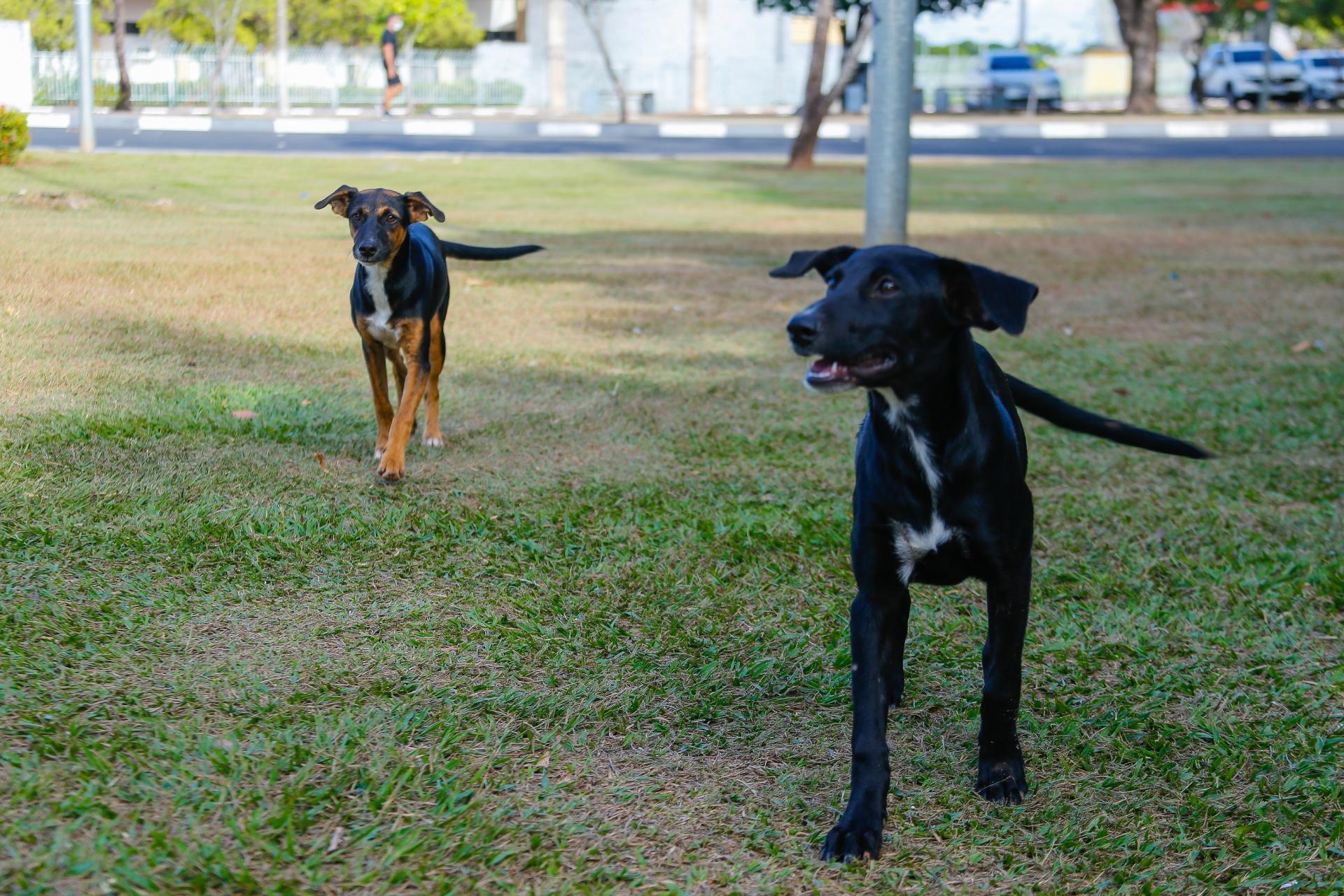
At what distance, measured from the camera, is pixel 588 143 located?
29.3 metres

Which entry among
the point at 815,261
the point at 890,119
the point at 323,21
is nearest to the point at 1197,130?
the point at 890,119

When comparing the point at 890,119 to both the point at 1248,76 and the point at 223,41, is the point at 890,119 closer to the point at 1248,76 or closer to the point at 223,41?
the point at 223,41

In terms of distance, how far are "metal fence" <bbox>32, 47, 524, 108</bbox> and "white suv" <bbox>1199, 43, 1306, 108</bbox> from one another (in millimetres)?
25308

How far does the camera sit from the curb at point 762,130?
98.8 feet

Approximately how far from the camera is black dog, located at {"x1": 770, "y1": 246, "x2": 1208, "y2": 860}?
2850 mm

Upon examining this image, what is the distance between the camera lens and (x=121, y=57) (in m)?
30.9

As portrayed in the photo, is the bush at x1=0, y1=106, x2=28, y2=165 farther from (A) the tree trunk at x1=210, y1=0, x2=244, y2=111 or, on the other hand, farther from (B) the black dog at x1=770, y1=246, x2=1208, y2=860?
(A) the tree trunk at x1=210, y1=0, x2=244, y2=111

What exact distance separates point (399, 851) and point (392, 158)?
19.7 meters

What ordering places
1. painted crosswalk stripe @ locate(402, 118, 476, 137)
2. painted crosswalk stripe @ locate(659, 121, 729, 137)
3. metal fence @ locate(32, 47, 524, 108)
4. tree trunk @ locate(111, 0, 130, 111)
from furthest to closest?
1. metal fence @ locate(32, 47, 524, 108)
2. painted crosswalk stripe @ locate(659, 121, 729, 137)
3. tree trunk @ locate(111, 0, 130, 111)
4. painted crosswalk stripe @ locate(402, 118, 476, 137)

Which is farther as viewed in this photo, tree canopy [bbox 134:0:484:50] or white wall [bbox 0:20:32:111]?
tree canopy [bbox 134:0:484:50]

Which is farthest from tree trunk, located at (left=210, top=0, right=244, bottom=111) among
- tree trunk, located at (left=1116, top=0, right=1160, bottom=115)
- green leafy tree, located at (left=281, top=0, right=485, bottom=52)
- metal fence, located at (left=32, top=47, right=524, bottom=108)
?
tree trunk, located at (left=1116, top=0, right=1160, bottom=115)

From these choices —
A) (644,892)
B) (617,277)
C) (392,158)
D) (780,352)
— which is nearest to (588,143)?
(392,158)

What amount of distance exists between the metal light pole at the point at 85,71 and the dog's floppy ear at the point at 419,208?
12.5 meters

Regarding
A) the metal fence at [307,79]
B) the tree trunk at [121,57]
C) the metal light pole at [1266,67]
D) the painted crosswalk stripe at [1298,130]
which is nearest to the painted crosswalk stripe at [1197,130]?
the painted crosswalk stripe at [1298,130]
